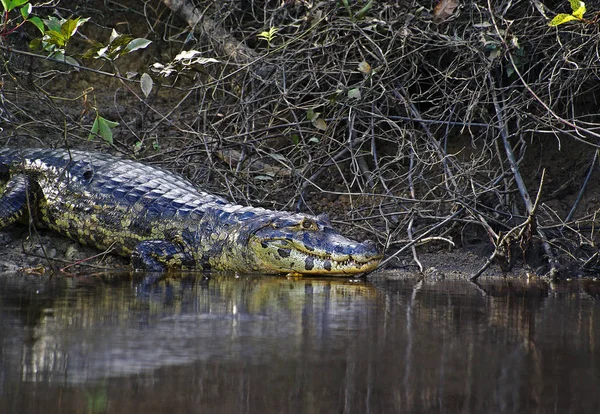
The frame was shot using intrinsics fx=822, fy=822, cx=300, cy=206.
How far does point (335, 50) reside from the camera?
6602 mm

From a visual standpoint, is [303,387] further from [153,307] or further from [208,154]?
[208,154]

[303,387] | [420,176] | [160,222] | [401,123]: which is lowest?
[303,387]

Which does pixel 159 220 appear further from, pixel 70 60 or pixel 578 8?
pixel 578 8

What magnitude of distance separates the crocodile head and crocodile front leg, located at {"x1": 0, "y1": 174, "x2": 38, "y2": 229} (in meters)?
1.71

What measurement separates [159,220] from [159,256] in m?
0.31

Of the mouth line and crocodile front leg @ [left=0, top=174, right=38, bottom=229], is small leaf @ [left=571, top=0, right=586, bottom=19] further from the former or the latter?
crocodile front leg @ [left=0, top=174, right=38, bottom=229]

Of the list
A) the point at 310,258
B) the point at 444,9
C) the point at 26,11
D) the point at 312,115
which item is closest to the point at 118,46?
the point at 26,11

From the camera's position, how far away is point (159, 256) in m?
5.40

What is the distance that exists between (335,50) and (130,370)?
4702 mm

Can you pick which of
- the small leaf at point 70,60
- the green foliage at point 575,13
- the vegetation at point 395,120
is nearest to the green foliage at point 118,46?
the small leaf at point 70,60

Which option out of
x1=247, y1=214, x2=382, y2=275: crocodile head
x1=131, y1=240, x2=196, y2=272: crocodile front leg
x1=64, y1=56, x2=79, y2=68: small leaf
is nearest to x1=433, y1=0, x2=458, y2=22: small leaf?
x1=247, y1=214, x2=382, y2=275: crocodile head

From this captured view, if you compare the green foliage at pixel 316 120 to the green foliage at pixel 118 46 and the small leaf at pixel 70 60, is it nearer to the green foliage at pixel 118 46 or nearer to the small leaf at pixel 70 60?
the green foliage at pixel 118 46

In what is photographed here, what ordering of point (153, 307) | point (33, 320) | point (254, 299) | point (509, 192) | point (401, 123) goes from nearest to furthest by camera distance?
point (33, 320)
point (153, 307)
point (254, 299)
point (509, 192)
point (401, 123)

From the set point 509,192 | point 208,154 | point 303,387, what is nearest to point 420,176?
point 509,192
